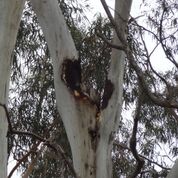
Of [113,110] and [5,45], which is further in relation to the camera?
[113,110]

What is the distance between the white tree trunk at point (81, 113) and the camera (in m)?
2.28

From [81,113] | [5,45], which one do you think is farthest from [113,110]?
[5,45]

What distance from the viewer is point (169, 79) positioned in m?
4.69

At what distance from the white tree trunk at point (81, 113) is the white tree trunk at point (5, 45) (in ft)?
0.72

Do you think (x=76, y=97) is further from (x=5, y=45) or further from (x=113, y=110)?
(x=5, y=45)

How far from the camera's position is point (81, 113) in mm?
2334

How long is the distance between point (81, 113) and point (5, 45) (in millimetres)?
493

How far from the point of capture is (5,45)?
7.07ft

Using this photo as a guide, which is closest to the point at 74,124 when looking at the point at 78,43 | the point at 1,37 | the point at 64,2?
the point at 1,37

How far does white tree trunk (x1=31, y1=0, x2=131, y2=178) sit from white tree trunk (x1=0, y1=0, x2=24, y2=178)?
0.72ft

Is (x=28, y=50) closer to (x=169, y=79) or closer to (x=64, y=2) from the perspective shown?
(x=64, y=2)

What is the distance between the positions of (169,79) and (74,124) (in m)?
2.53

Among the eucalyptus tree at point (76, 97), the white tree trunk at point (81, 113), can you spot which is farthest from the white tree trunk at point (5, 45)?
the white tree trunk at point (81, 113)

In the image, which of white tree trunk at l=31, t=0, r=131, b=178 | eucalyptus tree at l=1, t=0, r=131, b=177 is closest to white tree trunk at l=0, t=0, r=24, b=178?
eucalyptus tree at l=1, t=0, r=131, b=177
